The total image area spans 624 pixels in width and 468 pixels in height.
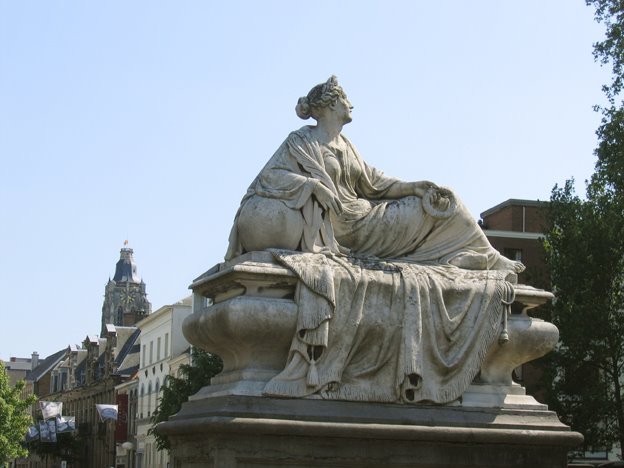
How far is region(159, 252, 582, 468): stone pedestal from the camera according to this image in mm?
8406

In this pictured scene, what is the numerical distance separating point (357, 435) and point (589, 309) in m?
23.5

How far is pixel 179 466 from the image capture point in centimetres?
927

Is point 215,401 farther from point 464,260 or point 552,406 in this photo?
point 552,406

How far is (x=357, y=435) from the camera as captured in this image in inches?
337

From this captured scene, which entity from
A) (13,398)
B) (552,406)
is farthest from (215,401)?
(13,398)

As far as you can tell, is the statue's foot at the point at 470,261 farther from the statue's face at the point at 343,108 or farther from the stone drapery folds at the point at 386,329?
the statue's face at the point at 343,108

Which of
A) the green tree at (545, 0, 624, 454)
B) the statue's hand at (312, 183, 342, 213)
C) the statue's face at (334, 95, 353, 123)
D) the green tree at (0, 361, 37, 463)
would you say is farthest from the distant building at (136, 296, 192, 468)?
the statue's hand at (312, 183, 342, 213)

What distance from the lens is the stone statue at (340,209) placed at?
9.20 m

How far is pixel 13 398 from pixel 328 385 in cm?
5193

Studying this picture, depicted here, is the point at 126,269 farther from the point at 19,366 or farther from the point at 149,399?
the point at 149,399

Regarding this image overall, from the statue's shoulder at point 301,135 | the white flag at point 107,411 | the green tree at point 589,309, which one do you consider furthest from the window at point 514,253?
the statue's shoulder at point 301,135

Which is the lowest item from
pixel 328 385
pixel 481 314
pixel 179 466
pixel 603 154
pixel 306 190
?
pixel 179 466

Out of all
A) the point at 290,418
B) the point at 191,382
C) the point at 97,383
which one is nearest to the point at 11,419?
the point at 191,382

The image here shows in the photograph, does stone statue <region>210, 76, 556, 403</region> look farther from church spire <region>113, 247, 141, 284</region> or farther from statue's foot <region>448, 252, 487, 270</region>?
church spire <region>113, 247, 141, 284</region>
